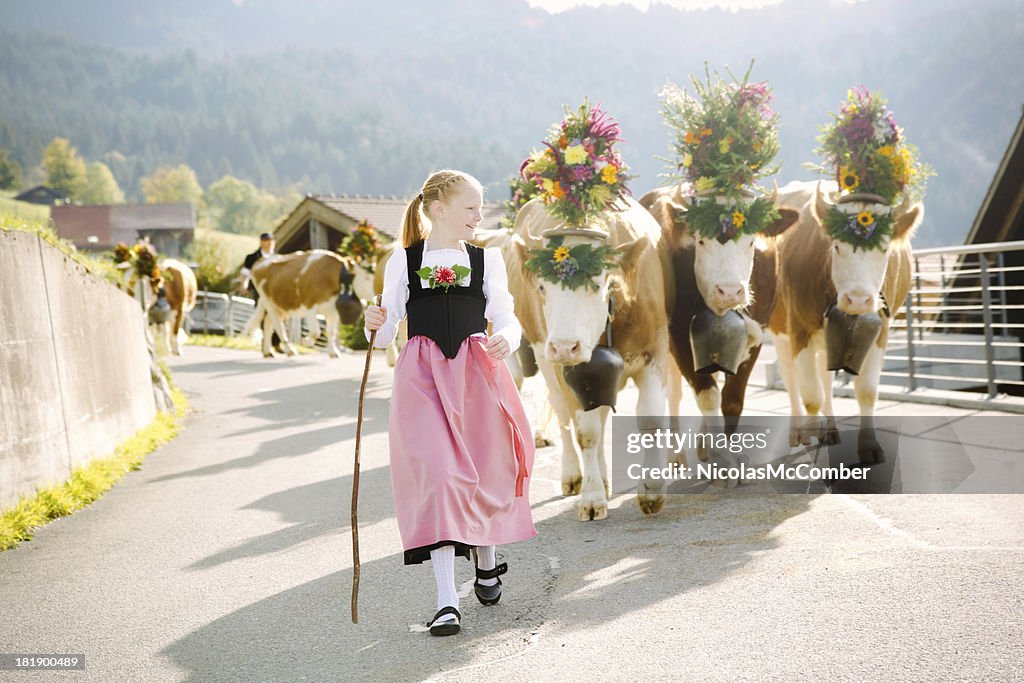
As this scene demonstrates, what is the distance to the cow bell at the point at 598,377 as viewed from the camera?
20.4ft

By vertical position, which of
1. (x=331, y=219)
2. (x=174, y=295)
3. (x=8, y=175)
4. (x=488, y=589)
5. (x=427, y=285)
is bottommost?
(x=488, y=589)

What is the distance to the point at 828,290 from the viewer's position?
760 cm

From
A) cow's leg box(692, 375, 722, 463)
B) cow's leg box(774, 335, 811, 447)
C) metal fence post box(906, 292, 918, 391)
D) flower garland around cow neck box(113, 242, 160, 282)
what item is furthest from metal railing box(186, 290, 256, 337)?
cow's leg box(692, 375, 722, 463)

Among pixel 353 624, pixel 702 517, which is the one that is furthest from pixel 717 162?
pixel 353 624

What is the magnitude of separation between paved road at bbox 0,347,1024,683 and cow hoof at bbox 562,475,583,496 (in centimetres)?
14

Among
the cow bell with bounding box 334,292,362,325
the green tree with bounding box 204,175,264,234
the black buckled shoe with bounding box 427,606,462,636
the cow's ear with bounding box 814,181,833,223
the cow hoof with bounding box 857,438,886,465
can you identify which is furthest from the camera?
the green tree with bounding box 204,175,264,234

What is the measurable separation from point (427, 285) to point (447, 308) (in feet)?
0.48

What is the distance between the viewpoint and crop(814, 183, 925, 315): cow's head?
7.19 metres

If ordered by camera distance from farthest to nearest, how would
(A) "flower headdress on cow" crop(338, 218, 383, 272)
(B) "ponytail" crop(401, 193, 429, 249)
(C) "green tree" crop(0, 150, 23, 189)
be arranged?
(C) "green tree" crop(0, 150, 23, 189)
(A) "flower headdress on cow" crop(338, 218, 383, 272)
(B) "ponytail" crop(401, 193, 429, 249)

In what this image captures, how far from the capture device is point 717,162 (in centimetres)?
704

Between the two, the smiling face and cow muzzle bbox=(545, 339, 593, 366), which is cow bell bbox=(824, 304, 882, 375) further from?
the smiling face

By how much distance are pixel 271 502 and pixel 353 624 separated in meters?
3.38

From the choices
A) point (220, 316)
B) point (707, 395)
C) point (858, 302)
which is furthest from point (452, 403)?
point (220, 316)

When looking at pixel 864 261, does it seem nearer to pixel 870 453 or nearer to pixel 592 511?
pixel 870 453
